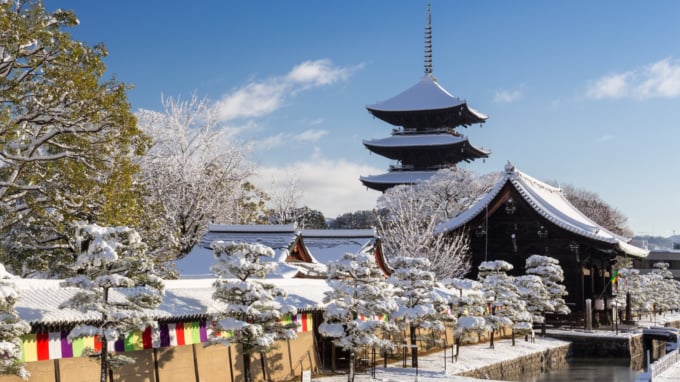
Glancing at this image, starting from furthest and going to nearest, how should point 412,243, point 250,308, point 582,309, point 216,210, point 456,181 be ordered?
point 456,181 → point 412,243 → point 582,309 → point 216,210 → point 250,308

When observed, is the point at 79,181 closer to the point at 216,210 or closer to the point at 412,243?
the point at 216,210

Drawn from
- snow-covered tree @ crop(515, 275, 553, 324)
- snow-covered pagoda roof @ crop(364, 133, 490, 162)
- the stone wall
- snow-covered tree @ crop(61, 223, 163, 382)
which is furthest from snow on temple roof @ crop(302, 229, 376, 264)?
snow-covered pagoda roof @ crop(364, 133, 490, 162)

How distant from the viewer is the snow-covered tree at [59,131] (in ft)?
58.2

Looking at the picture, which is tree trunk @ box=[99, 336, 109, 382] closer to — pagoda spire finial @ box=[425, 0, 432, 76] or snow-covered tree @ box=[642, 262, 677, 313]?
snow-covered tree @ box=[642, 262, 677, 313]

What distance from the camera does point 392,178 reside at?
215 ft

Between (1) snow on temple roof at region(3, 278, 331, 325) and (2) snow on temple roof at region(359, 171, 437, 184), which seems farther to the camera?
(2) snow on temple roof at region(359, 171, 437, 184)

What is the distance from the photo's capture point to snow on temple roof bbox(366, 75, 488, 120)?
2606 inches

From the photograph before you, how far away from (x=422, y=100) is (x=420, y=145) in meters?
5.76

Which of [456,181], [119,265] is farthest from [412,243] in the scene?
[119,265]

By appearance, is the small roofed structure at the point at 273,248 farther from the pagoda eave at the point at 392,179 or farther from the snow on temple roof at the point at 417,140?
the snow on temple roof at the point at 417,140

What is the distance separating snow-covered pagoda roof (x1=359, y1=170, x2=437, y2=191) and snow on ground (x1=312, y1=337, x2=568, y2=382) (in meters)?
30.1

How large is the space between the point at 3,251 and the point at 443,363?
47.8 ft

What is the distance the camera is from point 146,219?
25.5m

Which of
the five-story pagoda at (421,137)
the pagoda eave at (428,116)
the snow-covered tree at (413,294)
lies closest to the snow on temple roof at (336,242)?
the snow-covered tree at (413,294)
